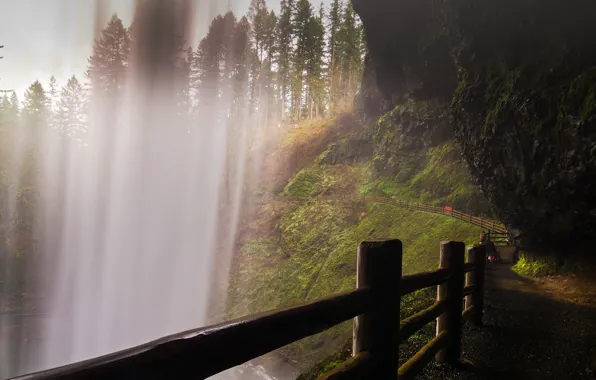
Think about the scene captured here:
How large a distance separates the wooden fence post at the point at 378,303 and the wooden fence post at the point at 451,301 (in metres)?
2.19

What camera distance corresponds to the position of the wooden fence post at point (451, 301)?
175 inches

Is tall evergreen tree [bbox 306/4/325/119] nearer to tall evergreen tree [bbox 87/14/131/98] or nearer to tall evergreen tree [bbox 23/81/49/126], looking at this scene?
tall evergreen tree [bbox 87/14/131/98]

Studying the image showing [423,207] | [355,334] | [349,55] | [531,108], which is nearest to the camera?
[355,334]

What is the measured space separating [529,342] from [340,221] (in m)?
20.6

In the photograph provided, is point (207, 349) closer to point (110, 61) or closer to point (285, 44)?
point (110, 61)

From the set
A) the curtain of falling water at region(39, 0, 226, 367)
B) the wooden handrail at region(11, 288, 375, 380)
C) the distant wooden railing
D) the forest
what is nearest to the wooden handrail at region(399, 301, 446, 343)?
the wooden handrail at region(11, 288, 375, 380)

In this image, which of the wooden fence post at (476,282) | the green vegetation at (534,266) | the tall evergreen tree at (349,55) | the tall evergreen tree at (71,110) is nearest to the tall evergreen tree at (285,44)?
the tall evergreen tree at (349,55)

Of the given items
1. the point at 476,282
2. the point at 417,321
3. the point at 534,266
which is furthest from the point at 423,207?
the point at 417,321

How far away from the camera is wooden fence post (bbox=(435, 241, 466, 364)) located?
4457 millimetres

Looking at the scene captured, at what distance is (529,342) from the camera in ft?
17.7

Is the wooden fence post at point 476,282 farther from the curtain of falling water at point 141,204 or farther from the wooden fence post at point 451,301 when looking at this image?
the curtain of falling water at point 141,204

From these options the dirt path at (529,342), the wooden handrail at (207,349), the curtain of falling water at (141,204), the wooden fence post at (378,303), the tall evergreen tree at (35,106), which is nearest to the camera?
the wooden handrail at (207,349)

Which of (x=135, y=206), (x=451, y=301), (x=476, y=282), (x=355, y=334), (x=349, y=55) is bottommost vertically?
(x=135, y=206)

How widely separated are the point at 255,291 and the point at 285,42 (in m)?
36.2
